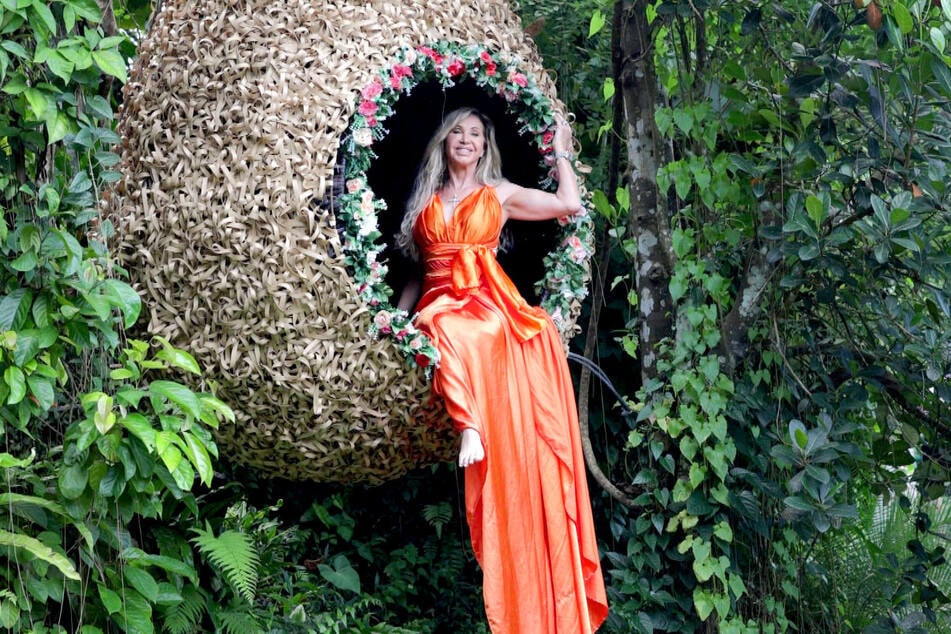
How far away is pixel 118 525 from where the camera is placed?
356cm

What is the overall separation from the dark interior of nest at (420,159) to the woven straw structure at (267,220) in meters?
0.71

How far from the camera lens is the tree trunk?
4461mm

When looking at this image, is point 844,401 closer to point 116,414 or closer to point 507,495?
point 507,495

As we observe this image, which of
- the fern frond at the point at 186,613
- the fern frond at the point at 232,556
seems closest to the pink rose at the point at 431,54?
the fern frond at the point at 232,556

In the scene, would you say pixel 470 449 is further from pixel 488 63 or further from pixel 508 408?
pixel 488 63

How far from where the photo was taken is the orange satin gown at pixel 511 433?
3719 mm

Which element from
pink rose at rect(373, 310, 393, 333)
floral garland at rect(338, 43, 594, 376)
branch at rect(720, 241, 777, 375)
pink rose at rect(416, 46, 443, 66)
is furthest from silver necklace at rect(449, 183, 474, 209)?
branch at rect(720, 241, 777, 375)

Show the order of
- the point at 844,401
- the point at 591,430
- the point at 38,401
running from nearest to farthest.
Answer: the point at 38,401, the point at 844,401, the point at 591,430

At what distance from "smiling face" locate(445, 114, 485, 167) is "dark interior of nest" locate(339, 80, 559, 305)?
0.24 metres

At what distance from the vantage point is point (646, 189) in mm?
4484

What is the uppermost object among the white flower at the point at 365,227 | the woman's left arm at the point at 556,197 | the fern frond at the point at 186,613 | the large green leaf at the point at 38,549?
the woman's left arm at the point at 556,197

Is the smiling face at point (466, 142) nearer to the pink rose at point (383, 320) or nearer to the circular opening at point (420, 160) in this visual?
the circular opening at point (420, 160)

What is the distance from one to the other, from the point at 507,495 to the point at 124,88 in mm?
1741

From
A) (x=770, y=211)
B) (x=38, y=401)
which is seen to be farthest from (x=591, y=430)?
(x=38, y=401)
